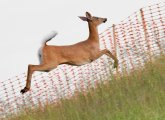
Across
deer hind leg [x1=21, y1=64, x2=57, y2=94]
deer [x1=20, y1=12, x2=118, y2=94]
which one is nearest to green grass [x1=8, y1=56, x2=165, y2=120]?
deer hind leg [x1=21, y1=64, x2=57, y2=94]

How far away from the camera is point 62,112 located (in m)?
10.3

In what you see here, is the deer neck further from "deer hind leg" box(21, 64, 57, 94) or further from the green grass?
the green grass

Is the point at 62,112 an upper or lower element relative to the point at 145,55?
lower

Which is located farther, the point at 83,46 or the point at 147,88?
the point at 83,46

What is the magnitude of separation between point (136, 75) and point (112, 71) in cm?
54

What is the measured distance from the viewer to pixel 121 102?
31.9 ft

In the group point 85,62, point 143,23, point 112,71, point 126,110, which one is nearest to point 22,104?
point 112,71

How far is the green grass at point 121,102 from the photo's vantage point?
29.8 ft

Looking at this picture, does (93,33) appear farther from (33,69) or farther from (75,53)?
(33,69)

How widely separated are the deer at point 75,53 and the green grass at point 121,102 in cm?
269

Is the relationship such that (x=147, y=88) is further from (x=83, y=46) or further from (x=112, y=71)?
(x=83, y=46)

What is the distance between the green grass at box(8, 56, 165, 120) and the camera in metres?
9.09

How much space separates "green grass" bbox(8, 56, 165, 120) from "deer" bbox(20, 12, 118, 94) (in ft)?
8.84

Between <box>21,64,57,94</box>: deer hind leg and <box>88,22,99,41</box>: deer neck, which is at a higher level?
<box>88,22,99,41</box>: deer neck
